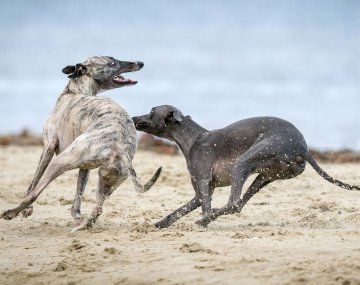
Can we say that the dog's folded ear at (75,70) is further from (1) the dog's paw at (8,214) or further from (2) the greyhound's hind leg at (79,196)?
(1) the dog's paw at (8,214)

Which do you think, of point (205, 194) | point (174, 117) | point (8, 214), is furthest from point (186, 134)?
point (8, 214)

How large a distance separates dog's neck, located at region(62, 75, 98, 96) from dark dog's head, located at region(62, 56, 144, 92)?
5cm

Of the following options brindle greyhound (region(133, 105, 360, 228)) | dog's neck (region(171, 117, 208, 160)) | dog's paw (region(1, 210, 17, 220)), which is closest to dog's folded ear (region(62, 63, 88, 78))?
brindle greyhound (region(133, 105, 360, 228))

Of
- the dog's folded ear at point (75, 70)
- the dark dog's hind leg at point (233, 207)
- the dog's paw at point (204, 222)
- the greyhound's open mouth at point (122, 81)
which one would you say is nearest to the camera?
the dark dog's hind leg at point (233, 207)

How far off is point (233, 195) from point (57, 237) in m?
1.99

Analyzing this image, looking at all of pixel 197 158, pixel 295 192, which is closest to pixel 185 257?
pixel 197 158

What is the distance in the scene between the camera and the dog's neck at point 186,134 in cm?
898

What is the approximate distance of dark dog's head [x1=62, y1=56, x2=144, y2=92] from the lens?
390 inches

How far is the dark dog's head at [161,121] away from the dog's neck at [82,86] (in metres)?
0.92

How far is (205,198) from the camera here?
8375 millimetres

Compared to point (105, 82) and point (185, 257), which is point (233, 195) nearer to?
point (185, 257)

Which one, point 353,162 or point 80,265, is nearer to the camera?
point 80,265

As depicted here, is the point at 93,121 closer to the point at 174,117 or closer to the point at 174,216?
the point at 174,117

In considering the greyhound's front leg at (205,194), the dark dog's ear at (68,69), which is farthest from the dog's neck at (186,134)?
the dark dog's ear at (68,69)
